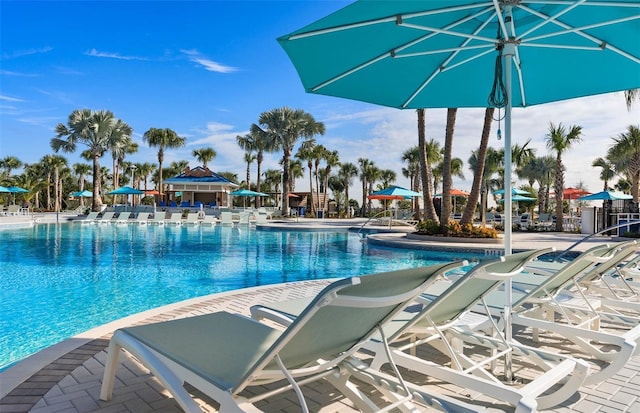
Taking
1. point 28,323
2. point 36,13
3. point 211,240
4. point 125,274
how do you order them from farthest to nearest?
point 36,13
point 211,240
point 125,274
point 28,323

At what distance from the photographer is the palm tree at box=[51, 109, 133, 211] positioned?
Answer: 32.8 metres

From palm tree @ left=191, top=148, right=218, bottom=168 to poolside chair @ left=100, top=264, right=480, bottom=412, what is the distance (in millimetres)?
46185

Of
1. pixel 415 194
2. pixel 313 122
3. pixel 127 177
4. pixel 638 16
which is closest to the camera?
pixel 638 16

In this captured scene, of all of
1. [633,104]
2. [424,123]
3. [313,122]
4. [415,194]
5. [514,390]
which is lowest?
→ [514,390]

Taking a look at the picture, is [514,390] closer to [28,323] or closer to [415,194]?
[28,323]

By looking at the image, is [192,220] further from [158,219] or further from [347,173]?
[347,173]

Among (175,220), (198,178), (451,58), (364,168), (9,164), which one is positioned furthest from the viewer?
(9,164)

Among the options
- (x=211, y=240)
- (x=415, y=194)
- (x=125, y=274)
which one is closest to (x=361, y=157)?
(x=415, y=194)

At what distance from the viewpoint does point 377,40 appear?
3520 mm

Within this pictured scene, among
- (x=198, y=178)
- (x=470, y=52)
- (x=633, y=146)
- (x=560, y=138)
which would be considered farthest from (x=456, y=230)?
(x=198, y=178)

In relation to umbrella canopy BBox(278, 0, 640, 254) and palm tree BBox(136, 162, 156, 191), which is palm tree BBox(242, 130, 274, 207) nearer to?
palm tree BBox(136, 162, 156, 191)

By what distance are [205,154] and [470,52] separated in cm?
4520

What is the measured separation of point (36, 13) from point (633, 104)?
84.6 feet

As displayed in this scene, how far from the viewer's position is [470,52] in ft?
13.5
